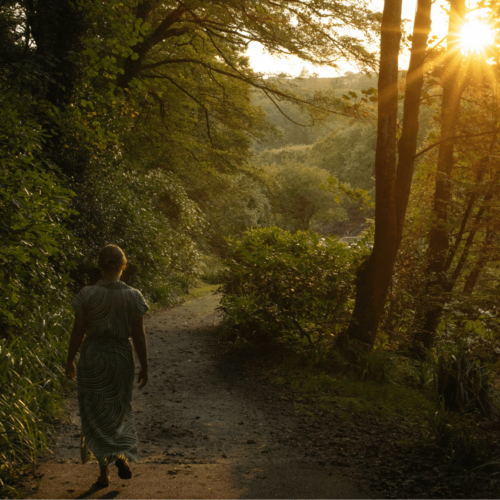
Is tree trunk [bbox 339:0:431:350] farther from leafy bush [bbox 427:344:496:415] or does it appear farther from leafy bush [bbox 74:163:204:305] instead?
leafy bush [bbox 74:163:204:305]

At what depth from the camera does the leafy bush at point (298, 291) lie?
8.36m

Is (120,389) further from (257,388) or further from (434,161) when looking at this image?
(434,161)

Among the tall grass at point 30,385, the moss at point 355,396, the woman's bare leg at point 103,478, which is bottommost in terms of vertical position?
the moss at point 355,396

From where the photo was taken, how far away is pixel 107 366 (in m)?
4.12

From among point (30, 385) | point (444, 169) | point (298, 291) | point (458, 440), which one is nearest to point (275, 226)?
point (298, 291)

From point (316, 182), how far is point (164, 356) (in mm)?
44497

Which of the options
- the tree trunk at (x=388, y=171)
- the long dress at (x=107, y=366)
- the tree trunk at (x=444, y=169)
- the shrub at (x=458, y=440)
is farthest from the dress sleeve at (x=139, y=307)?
the tree trunk at (x=444, y=169)

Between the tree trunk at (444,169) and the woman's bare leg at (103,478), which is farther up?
the tree trunk at (444,169)

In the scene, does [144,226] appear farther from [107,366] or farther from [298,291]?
[107,366]

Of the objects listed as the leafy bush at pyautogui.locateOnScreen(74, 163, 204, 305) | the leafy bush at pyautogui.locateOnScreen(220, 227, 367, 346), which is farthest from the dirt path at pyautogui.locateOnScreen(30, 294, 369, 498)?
the leafy bush at pyautogui.locateOnScreen(74, 163, 204, 305)

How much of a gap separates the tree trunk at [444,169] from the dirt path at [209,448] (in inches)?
127

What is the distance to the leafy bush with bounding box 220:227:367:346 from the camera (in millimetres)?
8359

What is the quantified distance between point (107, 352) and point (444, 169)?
269 inches

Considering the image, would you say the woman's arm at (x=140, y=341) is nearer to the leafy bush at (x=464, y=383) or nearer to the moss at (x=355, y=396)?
the moss at (x=355, y=396)
